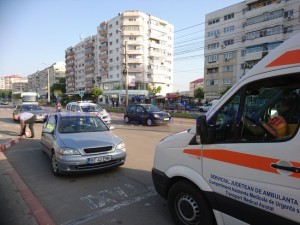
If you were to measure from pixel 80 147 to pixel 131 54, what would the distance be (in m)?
72.0

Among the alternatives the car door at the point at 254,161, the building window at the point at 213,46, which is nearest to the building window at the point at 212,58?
the building window at the point at 213,46

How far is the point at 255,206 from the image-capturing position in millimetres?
2482

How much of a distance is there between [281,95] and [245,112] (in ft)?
1.40

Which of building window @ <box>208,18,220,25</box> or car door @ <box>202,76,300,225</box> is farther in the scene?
building window @ <box>208,18,220,25</box>

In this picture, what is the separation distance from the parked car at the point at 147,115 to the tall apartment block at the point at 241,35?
25860 mm

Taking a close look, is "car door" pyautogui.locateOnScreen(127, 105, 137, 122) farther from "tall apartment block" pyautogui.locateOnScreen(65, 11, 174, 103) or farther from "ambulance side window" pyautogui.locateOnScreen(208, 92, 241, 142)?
"tall apartment block" pyautogui.locateOnScreen(65, 11, 174, 103)

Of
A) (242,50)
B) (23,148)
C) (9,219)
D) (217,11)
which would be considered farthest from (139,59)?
(9,219)

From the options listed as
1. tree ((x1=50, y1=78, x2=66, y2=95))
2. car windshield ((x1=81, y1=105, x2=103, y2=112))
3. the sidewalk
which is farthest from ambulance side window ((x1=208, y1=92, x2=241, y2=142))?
tree ((x1=50, y1=78, x2=66, y2=95))

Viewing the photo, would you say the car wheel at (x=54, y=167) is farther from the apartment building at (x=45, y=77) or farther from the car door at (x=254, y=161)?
the apartment building at (x=45, y=77)

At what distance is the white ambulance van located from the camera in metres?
2.24

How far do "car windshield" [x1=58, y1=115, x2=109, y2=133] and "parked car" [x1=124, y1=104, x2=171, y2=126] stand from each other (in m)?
9.41

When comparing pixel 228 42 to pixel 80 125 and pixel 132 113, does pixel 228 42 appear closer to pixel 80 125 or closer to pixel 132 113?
pixel 132 113

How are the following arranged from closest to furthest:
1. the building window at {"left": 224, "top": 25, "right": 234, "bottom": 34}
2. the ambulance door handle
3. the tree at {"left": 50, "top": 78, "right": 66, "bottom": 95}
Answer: the ambulance door handle < the building window at {"left": 224, "top": 25, "right": 234, "bottom": 34} < the tree at {"left": 50, "top": 78, "right": 66, "bottom": 95}

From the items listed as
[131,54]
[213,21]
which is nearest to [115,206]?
[213,21]
